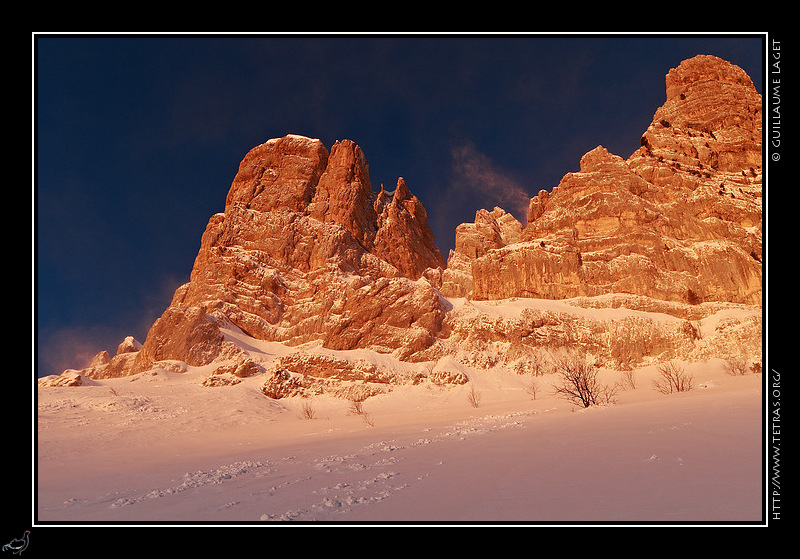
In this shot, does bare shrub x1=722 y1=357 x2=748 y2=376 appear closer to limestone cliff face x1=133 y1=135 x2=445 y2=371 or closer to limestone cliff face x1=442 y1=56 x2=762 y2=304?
limestone cliff face x1=442 y1=56 x2=762 y2=304

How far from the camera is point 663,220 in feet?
212

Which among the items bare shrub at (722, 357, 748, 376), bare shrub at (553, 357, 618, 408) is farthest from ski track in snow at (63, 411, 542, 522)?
bare shrub at (722, 357, 748, 376)

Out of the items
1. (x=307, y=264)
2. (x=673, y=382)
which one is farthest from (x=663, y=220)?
(x=307, y=264)

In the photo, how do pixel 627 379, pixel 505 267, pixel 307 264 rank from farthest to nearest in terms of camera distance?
pixel 307 264
pixel 505 267
pixel 627 379

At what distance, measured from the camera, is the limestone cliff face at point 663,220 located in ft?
194

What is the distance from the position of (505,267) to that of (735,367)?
32.9 metres

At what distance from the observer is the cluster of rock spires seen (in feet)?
164

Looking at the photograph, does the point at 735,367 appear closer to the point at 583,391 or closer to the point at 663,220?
the point at 583,391
